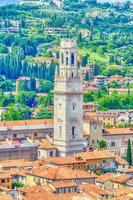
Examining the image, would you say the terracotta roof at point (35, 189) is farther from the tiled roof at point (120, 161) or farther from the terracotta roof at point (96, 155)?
the tiled roof at point (120, 161)

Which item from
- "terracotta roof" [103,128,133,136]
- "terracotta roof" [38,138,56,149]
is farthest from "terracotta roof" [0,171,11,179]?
"terracotta roof" [103,128,133,136]

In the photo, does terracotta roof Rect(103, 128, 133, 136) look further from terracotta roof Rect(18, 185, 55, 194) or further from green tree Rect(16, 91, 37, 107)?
green tree Rect(16, 91, 37, 107)

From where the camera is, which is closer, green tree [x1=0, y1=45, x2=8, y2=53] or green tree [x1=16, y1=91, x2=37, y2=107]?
green tree [x1=16, y1=91, x2=37, y2=107]

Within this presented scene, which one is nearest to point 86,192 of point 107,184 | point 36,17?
point 107,184

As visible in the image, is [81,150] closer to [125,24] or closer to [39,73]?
[39,73]

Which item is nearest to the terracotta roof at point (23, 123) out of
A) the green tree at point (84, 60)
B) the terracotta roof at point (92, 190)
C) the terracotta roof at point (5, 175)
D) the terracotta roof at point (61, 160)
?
the terracotta roof at point (61, 160)
